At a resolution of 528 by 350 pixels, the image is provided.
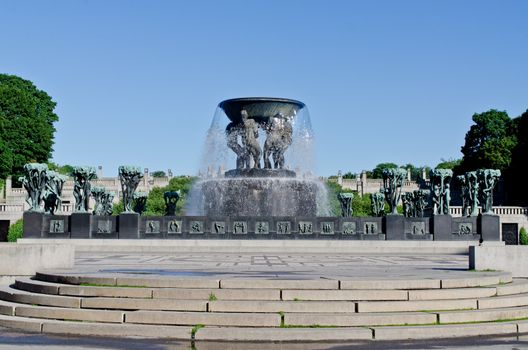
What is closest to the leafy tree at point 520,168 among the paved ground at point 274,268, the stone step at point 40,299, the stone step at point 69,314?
the paved ground at point 274,268

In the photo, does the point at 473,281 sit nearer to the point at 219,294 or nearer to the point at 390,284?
the point at 390,284

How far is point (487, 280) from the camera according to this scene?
42.6 ft

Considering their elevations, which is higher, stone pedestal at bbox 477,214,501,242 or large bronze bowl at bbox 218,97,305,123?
large bronze bowl at bbox 218,97,305,123

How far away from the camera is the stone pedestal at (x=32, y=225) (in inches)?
1320

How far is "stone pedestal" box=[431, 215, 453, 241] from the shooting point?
34.3 m

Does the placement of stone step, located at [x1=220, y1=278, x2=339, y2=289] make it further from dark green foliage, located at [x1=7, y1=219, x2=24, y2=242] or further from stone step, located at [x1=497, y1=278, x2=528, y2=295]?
dark green foliage, located at [x1=7, y1=219, x2=24, y2=242]

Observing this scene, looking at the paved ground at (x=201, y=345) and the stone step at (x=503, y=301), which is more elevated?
the stone step at (x=503, y=301)

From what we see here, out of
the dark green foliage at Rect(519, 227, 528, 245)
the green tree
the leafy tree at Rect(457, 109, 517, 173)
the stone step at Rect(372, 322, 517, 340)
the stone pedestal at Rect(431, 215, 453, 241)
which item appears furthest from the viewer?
the leafy tree at Rect(457, 109, 517, 173)

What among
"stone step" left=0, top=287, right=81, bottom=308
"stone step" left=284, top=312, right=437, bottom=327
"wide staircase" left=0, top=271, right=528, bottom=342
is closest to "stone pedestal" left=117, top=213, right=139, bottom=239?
"stone step" left=0, top=287, right=81, bottom=308

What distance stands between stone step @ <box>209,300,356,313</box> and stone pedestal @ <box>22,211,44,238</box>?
2473 centimetres

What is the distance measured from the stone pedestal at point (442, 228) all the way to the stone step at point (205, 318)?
25.1 meters

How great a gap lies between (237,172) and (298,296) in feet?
93.0

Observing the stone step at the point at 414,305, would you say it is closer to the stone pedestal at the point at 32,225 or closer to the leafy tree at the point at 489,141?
the stone pedestal at the point at 32,225

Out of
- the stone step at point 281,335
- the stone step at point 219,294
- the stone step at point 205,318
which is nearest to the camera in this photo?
the stone step at point 281,335
